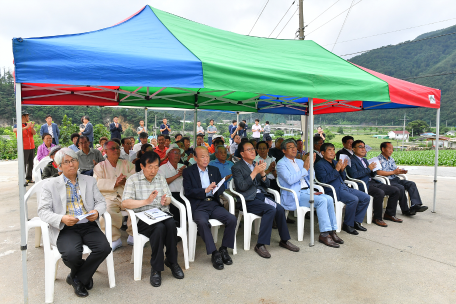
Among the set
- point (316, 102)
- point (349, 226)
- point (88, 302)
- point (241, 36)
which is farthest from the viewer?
point (316, 102)

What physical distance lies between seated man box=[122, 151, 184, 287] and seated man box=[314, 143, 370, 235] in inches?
88.7

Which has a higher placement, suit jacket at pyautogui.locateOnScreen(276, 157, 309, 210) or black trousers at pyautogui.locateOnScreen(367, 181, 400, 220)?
suit jacket at pyautogui.locateOnScreen(276, 157, 309, 210)

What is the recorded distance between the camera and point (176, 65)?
8.20ft

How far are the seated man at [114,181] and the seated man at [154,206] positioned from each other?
0.67m

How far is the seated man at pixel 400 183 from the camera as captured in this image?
4.68m

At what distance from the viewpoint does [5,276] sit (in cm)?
272

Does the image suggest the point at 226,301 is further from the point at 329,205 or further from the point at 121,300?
the point at 329,205

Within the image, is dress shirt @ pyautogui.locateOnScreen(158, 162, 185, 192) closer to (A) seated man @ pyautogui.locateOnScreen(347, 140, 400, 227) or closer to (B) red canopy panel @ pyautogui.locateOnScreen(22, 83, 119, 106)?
(B) red canopy panel @ pyautogui.locateOnScreen(22, 83, 119, 106)

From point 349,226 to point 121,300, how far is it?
305cm

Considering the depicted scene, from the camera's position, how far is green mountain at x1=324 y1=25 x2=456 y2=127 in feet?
210

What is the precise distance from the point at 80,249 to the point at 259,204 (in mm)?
1923

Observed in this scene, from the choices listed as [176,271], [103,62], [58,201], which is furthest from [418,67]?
[58,201]

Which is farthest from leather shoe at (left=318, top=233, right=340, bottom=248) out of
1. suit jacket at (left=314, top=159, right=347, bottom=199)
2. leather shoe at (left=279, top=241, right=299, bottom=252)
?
suit jacket at (left=314, top=159, right=347, bottom=199)

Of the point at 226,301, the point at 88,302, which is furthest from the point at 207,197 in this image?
the point at 88,302
